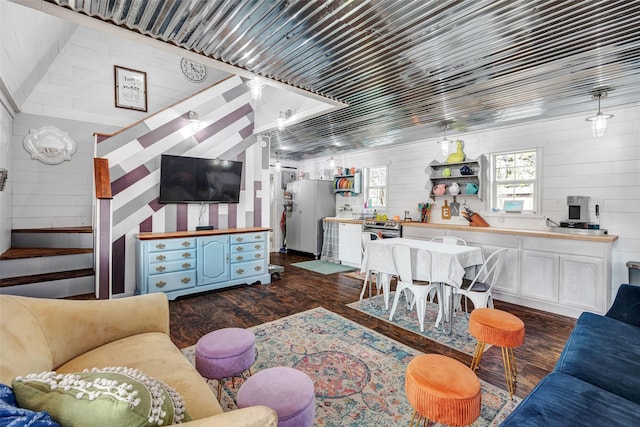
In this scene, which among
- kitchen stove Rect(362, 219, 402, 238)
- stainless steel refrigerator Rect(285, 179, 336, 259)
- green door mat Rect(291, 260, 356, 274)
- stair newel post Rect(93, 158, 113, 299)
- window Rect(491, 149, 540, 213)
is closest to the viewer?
stair newel post Rect(93, 158, 113, 299)

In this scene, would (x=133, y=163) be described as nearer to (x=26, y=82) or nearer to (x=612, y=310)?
(x=26, y=82)

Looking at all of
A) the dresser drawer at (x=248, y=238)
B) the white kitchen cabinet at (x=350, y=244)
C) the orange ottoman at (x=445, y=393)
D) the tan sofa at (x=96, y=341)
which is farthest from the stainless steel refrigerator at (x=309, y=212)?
the orange ottoman at (x=445, y=393)

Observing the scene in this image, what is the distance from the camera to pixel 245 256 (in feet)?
15.3

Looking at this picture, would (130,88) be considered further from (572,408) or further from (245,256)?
(572,408)

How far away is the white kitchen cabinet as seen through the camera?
19.7 ft

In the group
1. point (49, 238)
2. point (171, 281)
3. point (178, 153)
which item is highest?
point (178, 153)

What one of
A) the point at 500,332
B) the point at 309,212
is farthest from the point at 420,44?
the point at 309,212

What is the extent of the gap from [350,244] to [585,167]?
153 inches

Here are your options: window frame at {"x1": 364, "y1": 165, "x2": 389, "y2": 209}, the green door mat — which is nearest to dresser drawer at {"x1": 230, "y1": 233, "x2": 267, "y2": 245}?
the green door mat

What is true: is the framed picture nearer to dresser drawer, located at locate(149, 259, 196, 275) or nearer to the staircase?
the staircase

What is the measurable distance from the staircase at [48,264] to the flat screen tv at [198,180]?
3.78ft

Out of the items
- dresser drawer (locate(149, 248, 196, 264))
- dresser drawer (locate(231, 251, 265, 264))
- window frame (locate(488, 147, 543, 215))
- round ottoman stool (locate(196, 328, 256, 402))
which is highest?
window frame (locate(488, 147, 543, 215))

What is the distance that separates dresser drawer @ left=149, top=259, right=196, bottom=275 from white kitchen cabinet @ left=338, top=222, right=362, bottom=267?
315cm

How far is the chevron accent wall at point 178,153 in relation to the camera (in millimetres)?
3967
